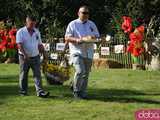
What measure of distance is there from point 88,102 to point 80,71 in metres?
0.67

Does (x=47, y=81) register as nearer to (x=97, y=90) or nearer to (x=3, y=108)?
(x=97, y=90)

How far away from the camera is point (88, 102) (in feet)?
40.1

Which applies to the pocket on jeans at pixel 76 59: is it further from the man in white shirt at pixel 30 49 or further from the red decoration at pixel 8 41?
the red decoration at pixel 8 41

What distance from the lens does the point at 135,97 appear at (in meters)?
13.2

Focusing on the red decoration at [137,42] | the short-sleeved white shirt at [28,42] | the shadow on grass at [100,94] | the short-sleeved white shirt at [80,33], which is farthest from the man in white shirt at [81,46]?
the red decoration at [137,42]

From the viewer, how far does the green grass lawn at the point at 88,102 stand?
10695 millimetres

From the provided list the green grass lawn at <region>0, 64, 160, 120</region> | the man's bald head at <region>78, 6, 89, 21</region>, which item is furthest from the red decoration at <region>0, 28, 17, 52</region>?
the man's bald head at <region>78, 6, 89, 21</region>

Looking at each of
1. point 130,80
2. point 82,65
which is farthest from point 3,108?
point 130,80

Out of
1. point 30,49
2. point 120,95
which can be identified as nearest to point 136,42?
point 120,95

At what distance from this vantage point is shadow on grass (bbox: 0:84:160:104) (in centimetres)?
1277

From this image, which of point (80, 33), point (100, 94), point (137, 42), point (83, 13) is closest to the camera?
point (83, 13)

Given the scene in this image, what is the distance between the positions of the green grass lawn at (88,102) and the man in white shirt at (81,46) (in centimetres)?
49

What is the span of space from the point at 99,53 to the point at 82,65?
14882mm

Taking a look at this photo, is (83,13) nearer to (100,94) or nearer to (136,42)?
(100,94)
